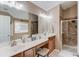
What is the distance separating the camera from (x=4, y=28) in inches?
61.1

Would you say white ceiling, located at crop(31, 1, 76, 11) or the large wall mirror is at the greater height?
white ceiling, located at crop(31, 1, 76, 11)

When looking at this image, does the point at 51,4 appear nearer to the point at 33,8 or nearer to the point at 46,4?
the point at 46,4

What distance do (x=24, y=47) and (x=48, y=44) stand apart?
957 millimetres

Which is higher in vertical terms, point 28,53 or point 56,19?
point 56,19

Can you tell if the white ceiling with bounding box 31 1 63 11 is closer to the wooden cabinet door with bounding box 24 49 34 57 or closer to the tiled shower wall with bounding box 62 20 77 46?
the tiled shower wall with bounding box 62 20 77 46

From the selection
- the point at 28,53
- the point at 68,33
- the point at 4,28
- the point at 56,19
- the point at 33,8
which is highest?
the point at 33,8

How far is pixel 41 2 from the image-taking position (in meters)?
1.93

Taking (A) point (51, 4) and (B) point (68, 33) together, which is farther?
(B) point (68, 33)

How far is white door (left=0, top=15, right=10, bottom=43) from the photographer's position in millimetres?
1505

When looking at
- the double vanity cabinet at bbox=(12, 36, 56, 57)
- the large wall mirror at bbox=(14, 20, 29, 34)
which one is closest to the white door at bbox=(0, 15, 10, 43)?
the large wall mirror at bbox=(14, 20, 29, 34)

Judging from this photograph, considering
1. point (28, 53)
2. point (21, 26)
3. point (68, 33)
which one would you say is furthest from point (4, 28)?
point (68, 33)

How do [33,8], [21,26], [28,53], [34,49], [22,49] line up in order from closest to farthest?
[22,49] → [28,53] → [21,26] → [34,49] → [33,8]

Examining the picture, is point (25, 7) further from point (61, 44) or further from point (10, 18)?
point (61, 44)

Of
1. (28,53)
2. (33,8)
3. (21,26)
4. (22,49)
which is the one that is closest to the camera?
(22,49)
